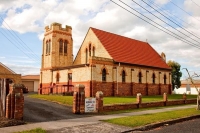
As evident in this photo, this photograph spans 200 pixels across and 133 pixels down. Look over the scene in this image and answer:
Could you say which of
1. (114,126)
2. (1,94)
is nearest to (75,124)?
(114,126)

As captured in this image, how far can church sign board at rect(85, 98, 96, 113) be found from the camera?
16719mm

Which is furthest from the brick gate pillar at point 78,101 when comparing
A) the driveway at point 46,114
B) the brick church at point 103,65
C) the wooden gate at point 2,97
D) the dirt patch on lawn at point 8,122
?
the brick church at point 103,65

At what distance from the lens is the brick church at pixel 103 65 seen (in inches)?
1218

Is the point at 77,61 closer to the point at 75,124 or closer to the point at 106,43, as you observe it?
the point at 106,43

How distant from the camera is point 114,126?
12.5 m

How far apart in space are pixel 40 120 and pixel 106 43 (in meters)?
23.8

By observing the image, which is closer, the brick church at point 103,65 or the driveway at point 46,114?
the driveway at point 46,114

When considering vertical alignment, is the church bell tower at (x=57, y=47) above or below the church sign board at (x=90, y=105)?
above

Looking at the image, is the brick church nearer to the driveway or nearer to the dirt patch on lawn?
the driveway

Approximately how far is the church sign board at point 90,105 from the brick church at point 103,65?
12.1 m

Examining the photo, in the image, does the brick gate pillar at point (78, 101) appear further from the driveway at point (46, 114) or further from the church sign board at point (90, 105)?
the driveway at point (46, 114)

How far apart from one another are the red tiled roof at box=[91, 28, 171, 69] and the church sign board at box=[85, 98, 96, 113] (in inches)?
653

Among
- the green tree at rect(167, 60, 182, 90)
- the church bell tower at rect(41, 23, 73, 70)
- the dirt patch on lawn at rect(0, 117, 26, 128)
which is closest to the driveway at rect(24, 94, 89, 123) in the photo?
the dirt patch on lawn at rect(0, 117, 26, 128)

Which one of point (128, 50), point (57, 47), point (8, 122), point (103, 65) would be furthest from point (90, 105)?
point (57, 47)
